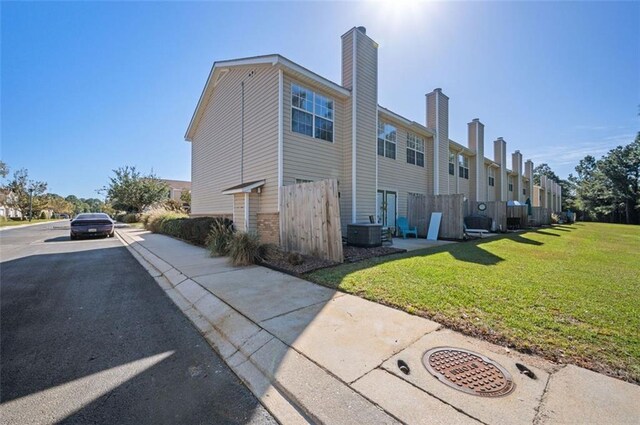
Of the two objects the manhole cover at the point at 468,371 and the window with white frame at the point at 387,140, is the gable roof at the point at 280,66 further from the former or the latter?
the manhole cover at the point at 468,371

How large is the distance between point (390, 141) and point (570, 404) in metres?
12.8

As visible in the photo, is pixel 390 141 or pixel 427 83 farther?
pixel 427 83

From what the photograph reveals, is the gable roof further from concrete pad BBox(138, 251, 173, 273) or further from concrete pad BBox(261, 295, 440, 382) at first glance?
concrete pad BBox(261, 295, 440, 382)

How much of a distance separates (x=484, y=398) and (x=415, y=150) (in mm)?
14737

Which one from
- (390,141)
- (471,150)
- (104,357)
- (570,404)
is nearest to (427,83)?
(390,141)

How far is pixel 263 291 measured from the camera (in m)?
4.64

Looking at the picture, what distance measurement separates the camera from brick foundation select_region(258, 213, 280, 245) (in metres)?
8.60

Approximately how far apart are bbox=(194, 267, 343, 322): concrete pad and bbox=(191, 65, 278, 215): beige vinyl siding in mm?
3589

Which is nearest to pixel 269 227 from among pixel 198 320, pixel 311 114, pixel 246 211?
pixel 246 211

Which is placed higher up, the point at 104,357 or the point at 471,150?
the point at 471,150

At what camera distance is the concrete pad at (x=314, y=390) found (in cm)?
182

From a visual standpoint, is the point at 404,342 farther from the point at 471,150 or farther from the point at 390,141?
the point at 471,150

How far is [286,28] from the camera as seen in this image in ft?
31.2

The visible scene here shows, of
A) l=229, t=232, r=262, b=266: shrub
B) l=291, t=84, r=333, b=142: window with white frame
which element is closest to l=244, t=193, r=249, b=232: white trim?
l=229, t=232, r=262, b=266: shrub
